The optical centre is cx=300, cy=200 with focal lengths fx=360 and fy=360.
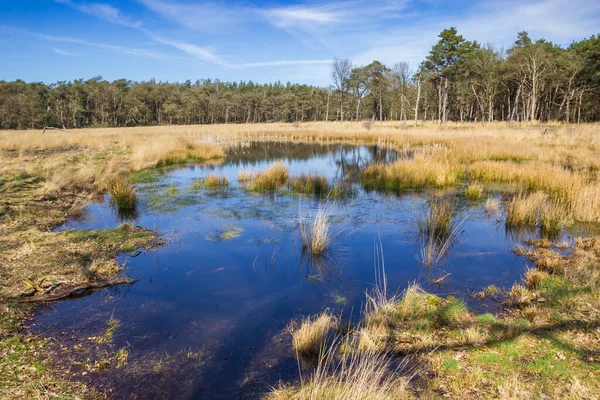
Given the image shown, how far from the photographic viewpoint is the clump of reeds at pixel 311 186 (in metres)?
11.4

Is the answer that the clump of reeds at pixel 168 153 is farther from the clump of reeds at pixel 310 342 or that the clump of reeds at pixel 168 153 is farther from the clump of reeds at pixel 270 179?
the clump of reeds at pixel 310 342

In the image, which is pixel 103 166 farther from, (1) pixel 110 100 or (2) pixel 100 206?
(1) pixel 110 100

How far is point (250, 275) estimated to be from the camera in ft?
19.4

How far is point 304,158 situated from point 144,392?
1813 centimetres

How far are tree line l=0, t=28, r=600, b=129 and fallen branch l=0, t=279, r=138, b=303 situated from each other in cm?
3741

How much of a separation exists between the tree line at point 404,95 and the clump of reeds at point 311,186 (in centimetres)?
3010

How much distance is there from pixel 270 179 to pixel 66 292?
8.07 meters

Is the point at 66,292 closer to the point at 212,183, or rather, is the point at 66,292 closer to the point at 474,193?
the point at 212,183

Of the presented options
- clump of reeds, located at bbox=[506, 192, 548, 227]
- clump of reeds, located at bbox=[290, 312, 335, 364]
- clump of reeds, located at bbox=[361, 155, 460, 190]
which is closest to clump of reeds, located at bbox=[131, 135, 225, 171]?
clump of reeds, located at bbox=[361, 155, 460, 190]

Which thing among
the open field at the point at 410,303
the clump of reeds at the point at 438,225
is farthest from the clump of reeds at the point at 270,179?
the clump of reeds at the point at 438,225

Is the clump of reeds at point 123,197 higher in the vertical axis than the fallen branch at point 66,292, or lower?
higher

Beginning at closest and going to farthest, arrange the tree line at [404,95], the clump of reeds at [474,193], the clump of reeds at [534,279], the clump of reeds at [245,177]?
1. the clump of reeds at [534,279]
2. the clump of reeds at [474,193]
3. the clump of reeds at [245,177]
4. the tree line at [404,95]

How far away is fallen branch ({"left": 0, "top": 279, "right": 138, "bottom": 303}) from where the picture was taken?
4625 mm

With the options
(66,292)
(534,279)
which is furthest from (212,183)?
(534,279)
